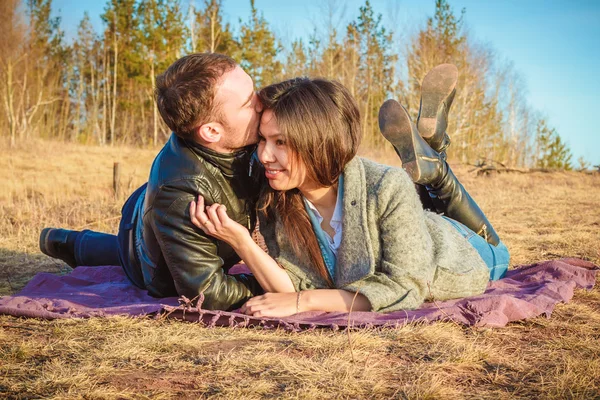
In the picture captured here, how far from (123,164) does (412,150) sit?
40.2 feet

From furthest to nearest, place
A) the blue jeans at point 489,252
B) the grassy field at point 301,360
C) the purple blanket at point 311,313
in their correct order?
the blue jeans at point 489,252
the purple blanket at point 311,313
the grassy field at point 301,360

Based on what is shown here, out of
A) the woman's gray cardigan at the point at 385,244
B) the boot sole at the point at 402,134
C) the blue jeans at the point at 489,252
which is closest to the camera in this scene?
the woman's gray cardigan at the point at 385,244

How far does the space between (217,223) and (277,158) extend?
46cm

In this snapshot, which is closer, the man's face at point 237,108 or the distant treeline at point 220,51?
the man's face at point 237,108

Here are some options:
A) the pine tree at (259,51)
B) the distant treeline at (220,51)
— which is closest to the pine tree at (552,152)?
the distant treeline at (220,51)

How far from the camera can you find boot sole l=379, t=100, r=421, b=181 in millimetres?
3570

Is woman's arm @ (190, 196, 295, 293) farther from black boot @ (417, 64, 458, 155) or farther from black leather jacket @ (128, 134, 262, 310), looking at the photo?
black boot @ (417, 64, 458, 155)

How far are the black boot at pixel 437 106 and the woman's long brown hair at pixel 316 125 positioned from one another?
1.46 m

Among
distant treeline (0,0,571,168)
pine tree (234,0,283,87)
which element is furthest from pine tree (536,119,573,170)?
pine tree (234,0,283,87)

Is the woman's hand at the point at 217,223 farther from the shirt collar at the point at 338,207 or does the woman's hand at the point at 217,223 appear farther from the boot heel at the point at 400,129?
the boot heel at the point at 400,129

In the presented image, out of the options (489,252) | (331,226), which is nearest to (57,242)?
(331,226)

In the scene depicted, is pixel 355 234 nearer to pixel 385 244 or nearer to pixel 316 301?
pixel 385 244

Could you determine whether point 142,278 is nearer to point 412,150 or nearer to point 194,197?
point 194,197

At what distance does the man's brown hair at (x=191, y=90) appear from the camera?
2668mm
